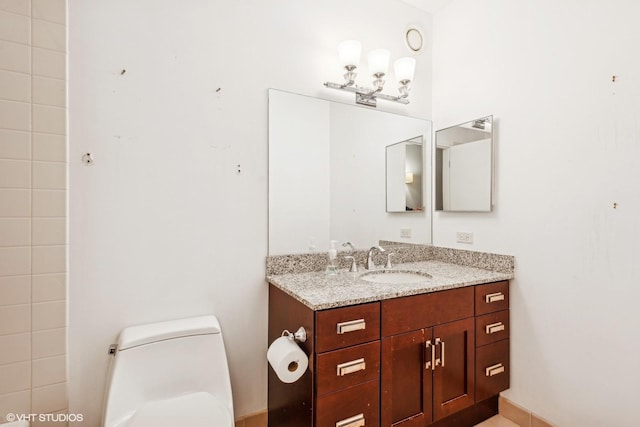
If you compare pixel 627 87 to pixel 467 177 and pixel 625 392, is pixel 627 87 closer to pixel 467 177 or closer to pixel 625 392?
pixel 467 177

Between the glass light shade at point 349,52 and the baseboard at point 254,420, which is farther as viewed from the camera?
the glass light shade at point 349,52

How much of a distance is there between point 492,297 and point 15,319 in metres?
2.10

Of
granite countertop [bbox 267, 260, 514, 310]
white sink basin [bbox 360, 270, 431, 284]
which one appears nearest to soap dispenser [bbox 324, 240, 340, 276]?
granite countertop [bbox 267, 260, 514, 310]

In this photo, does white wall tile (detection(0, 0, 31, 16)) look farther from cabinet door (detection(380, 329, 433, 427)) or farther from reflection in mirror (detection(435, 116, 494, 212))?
reflection in mirror (detection(435, 116, 494, 212))

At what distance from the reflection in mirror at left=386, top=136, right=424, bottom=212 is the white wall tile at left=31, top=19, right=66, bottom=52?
171 cm

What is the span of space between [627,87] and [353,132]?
4.11 ft

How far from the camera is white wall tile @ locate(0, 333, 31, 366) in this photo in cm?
112

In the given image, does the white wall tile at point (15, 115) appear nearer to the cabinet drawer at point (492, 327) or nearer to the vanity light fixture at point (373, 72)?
the vanity light fixture at point (373, 72)

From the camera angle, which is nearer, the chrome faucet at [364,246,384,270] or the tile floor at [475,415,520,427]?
the tile floor at [475,415,520,427]

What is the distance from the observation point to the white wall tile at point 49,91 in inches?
45.3

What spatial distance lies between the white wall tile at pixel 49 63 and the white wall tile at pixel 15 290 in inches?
29.9

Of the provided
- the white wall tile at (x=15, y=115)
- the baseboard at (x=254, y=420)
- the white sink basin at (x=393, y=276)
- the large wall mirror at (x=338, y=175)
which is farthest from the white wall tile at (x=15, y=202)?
the white sink basin at (x=393, y=276)

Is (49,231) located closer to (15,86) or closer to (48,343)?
(48,343)

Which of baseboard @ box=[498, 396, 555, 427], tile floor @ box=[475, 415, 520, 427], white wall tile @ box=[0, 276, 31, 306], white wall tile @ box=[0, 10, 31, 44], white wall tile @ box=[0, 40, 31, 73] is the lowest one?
tile floor @ box=[475, 415, 520, 427]
